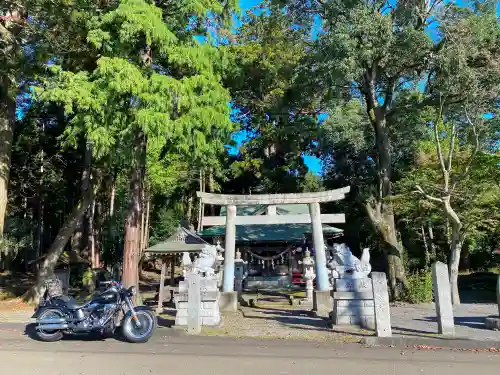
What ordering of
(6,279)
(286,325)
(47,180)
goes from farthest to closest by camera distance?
(6,279) → (47,180) → (286,325)

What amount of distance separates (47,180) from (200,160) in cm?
1166

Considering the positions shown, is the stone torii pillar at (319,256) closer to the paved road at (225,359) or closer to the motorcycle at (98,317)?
the paved road at (225,359)

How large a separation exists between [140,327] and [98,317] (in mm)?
908

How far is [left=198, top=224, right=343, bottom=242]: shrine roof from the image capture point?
72.1ft

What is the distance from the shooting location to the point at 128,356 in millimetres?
6844

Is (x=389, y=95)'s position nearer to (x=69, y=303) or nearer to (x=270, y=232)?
(x=270, y=232)

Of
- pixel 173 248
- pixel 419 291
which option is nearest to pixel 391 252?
pixel 419 291

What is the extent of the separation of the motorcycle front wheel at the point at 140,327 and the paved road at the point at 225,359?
7.2 inches

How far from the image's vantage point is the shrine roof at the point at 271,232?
865 inches

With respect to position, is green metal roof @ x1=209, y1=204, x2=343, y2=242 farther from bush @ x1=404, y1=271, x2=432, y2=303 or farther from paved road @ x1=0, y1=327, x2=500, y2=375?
paved road @ x1=0, y1=327, x2=500, y2=375

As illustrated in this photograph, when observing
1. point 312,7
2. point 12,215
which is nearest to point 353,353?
point 312,7

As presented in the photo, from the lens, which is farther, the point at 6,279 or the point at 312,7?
the point at 6,279

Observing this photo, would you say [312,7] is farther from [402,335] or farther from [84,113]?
[402,335]

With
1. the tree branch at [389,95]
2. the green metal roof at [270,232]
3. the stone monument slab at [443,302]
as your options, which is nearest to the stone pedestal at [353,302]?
the stone monument slab at [443,302]
